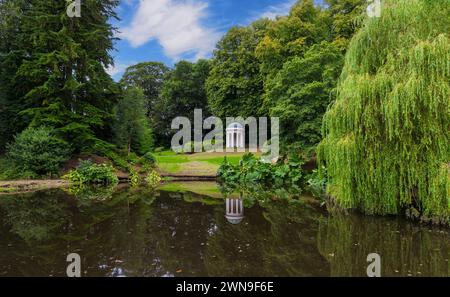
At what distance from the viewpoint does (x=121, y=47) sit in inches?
872

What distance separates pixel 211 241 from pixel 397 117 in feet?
16.2

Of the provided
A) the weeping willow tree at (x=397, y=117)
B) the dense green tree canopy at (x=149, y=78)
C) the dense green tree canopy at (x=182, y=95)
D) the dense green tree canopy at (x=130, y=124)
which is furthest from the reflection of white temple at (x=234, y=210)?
the dense green tree canopy at (x=149, y=78)

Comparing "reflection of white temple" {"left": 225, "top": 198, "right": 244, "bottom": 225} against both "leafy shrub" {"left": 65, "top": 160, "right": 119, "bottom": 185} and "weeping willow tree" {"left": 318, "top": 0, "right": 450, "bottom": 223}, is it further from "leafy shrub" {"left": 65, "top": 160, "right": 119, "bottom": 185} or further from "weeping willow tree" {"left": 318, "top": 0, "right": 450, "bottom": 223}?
"leafy shrub" {"left": 65, "top": 160, "right": 119, "bottom": 185}

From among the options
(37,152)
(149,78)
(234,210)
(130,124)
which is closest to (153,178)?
(130,124)

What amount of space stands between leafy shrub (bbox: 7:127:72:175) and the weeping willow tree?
1439 centimetres

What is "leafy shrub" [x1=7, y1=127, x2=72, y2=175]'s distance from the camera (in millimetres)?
16781

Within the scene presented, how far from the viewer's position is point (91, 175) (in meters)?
17.4

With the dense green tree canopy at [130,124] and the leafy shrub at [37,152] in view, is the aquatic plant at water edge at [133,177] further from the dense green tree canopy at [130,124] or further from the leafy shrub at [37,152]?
the leafy shrub at [37,152]

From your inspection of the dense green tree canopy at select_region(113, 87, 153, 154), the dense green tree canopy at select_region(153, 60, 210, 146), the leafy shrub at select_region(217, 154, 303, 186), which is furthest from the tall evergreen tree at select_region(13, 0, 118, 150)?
the dense green tree canopy at select_region(153, 60, 210, 146)

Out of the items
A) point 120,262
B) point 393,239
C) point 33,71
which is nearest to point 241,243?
point 120,262

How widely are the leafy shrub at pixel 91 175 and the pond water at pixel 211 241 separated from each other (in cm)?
643

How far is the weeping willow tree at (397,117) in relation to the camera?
23.9 ft

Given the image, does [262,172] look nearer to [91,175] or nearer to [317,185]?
[317,185]

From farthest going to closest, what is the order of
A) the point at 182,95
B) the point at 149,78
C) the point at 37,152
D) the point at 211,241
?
1. the point at 149,78
2. the point at 182,95
3. the point at 37,152
4. the point at 211,241
